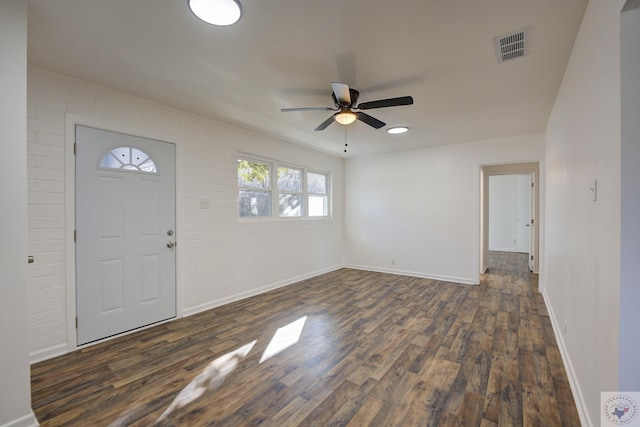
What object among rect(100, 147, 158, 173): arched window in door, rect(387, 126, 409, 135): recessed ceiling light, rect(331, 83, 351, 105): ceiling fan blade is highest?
rect(387, 126, 409, 135): recessed ceiling light

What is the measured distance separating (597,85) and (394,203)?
4154mm

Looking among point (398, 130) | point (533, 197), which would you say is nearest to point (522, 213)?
point (533, 197)

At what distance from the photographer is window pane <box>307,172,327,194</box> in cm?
554

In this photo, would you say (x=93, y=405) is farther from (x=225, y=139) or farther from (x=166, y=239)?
(x=225, y=139)

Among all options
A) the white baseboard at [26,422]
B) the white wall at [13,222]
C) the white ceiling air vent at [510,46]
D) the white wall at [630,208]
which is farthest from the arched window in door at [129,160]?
the white wall at [630,208]

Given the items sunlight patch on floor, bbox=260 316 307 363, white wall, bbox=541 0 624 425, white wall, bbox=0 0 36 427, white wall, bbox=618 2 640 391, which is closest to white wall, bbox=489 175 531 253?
white wall, bbox=541 0 624 425

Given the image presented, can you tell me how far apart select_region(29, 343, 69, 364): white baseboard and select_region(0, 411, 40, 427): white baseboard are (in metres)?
0.97

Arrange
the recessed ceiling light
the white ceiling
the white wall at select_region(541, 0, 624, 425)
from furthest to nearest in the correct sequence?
1. the recessed ceiling light
2. the white ceiling
3. the white wall at select_region(541, 0, 624, 425)

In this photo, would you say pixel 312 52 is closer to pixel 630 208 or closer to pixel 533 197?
pixel 630 208

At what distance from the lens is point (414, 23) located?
1810 mm

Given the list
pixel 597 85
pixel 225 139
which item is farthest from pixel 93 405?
pixel 597 85

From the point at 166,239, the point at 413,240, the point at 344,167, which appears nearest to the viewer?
the point at 166,239

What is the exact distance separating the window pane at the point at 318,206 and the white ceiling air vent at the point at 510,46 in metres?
3.86

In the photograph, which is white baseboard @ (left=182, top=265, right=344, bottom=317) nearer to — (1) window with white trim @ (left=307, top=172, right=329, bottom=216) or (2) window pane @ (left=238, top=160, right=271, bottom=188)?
(1) window with white trim @ (left=307, top=172, right=329, bottom=216)
